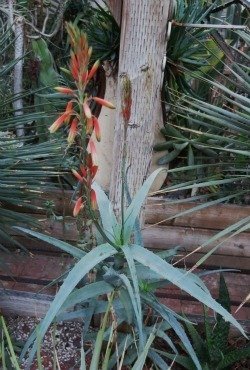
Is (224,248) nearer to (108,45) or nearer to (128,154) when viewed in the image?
(128,154)

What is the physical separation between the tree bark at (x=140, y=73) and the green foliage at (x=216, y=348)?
525 millimetres

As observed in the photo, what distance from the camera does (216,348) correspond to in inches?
63.3

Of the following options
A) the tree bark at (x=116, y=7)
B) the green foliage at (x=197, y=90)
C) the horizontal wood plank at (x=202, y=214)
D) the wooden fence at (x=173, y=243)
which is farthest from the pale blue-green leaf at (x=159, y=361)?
the tree bark at (x=116, y=7)

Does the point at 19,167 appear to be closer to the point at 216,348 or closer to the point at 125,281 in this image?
the point at 125,281

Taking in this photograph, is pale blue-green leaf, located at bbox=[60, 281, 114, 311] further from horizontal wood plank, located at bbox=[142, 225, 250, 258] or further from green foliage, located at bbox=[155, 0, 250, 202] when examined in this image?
horizontal wood plank, located at bbox=[142, 225, 250, 258]

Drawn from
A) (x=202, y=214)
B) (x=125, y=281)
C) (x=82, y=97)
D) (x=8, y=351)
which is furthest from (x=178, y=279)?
(x=202, y=214)

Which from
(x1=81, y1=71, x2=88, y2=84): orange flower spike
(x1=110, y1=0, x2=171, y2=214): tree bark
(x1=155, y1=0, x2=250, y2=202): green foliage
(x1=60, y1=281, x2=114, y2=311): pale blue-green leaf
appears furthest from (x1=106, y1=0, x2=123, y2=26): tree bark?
(x1=60, y1=281, x2=114, y2=311): pale blue-green leaf

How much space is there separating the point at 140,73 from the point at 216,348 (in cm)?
101

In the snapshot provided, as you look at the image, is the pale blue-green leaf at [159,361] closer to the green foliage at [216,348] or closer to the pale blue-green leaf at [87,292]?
the green foliage at [216,348]

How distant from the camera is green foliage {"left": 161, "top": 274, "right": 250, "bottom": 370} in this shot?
1.58 m

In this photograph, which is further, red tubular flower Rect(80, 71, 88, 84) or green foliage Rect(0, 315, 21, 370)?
green foliage Rect(0, 315, 21, 370)

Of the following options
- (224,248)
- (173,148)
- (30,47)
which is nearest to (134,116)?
(173,148)

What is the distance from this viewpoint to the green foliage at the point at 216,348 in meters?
1.58

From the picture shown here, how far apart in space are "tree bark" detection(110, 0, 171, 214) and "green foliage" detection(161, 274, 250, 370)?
0.52 m
